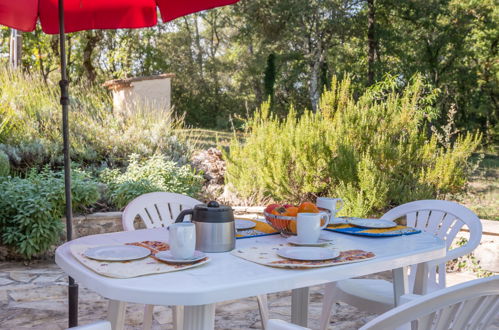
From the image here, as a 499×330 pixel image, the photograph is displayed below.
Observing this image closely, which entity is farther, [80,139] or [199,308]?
[80,139]

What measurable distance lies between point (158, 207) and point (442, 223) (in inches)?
54.2

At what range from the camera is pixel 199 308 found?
1454mm

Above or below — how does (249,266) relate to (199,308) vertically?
above

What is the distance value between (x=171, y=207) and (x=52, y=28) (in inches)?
49.0

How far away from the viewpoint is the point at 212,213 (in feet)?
5.37

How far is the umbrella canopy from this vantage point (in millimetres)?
2654


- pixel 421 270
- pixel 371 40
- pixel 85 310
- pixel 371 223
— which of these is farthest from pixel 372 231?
pixel 371 40

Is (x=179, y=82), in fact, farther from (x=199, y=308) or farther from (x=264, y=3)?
(x=199, y=308)

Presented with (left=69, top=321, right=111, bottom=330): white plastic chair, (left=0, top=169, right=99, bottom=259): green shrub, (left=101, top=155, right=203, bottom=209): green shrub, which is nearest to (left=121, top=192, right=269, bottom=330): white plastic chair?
(left=69, top=321, right=111, bottom=330): white plastic chair

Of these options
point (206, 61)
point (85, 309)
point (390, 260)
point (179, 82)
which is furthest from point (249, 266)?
point (206, 61)

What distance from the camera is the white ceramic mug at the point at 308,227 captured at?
70.3 inches

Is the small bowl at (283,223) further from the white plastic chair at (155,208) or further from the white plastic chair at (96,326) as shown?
the white plastic chair at (96,326)

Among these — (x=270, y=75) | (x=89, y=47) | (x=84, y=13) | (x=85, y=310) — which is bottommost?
(x=85, y=310)

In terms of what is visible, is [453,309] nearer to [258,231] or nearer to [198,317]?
[198,317]
